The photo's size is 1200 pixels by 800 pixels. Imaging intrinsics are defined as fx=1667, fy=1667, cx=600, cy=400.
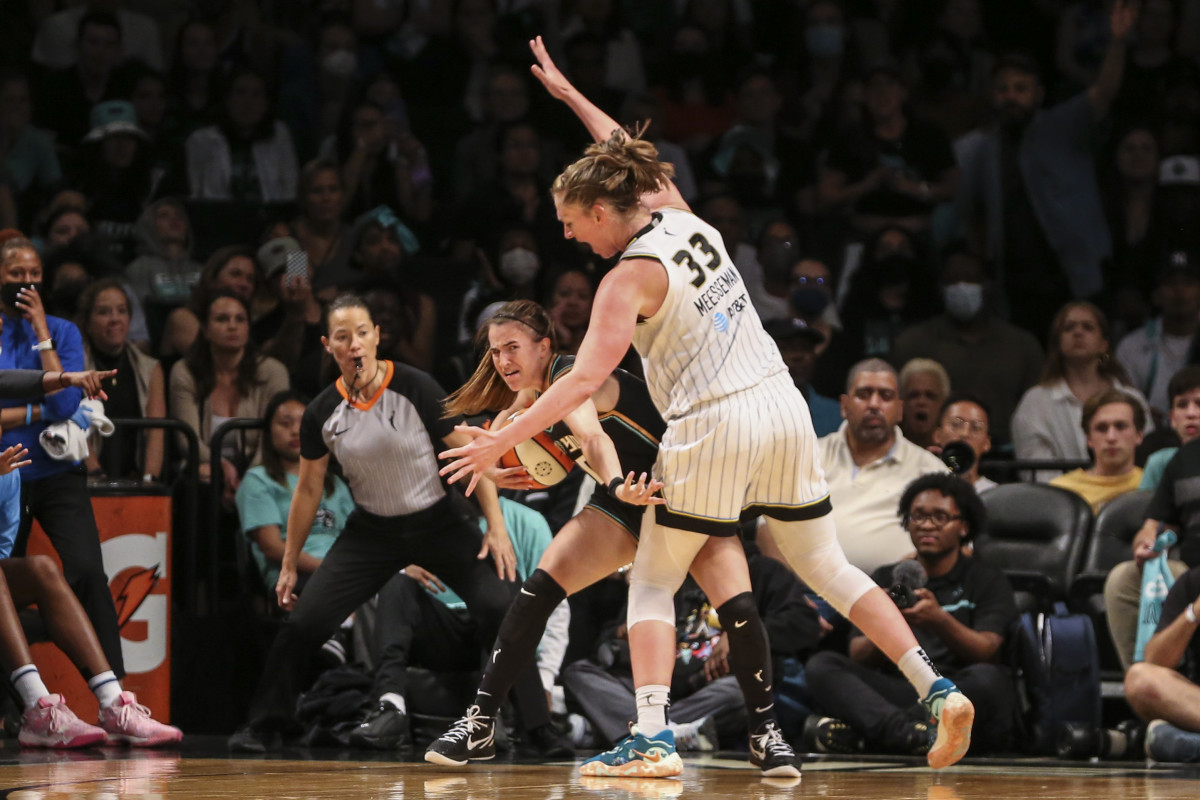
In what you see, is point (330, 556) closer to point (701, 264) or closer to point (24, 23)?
point (701, 264)

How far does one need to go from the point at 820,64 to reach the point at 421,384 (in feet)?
16.7

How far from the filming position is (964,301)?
336 inches

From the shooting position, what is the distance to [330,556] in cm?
642

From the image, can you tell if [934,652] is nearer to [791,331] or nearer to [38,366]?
[791,331]

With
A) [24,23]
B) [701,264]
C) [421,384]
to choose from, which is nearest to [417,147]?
[24,23]

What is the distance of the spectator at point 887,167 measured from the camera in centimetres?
963

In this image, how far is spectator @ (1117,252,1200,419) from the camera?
8.45 m

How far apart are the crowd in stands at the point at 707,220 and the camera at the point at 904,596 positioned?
38 millimetres

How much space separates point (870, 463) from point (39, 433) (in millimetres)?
3463

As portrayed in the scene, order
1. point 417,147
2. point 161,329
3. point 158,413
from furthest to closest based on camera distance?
1. point 417,147
2. point 161,329
3. point 158,413

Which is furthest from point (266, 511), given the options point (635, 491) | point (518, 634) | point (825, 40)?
point (825, 40)

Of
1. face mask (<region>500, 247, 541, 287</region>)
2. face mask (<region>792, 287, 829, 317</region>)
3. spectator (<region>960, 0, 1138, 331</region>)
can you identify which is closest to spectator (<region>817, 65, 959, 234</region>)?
spectator (<region>960, 0, 1138, 331</region>)

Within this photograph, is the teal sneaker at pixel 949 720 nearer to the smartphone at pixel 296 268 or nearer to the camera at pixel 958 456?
the camera at pixel 958 456

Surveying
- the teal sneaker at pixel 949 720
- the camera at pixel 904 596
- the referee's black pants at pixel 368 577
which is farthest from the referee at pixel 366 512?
the teal sneaker at pixel 949 720
